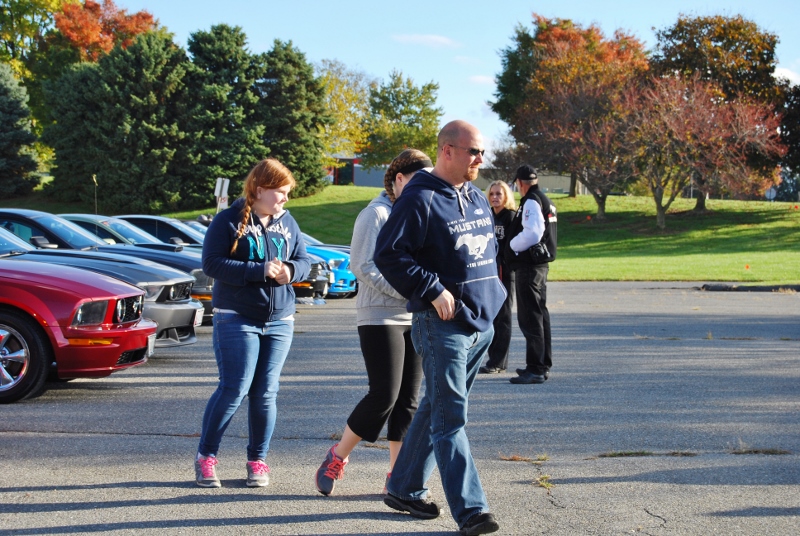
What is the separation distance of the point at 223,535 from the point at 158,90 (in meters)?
49.2

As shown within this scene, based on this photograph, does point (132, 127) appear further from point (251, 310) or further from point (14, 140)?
point (251, 310)

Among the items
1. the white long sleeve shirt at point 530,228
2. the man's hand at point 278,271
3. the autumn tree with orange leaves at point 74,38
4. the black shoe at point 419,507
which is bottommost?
the black shoe at point 419,507

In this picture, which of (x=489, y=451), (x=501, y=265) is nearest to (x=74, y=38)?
(x=501, y=265)

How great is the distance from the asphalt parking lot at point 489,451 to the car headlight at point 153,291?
0.71 m

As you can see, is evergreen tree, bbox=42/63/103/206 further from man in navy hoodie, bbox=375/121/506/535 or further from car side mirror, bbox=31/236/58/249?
man in navy hoodie, bbox=375/121/506/535

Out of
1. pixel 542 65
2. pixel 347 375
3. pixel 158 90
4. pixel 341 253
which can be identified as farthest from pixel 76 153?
pixel 347 375

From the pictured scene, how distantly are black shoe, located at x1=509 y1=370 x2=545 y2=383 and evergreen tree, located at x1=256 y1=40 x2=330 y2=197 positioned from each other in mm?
43649

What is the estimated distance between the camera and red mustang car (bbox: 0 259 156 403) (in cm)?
713

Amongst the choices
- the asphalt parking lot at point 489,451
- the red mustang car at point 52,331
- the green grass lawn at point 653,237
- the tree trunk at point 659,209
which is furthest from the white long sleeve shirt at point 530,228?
the tree trunk at point 659,209

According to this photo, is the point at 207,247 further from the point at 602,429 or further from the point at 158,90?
the point at 158,90

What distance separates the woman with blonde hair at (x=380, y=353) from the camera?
15.4 feet

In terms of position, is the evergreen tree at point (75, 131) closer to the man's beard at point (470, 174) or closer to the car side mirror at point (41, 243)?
the car side mirror at point (41, 243)

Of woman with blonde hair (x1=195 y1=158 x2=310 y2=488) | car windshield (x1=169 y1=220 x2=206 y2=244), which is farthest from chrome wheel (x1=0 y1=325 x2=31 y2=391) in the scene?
car windshield (x1=169 y1=220 x2=206 y2=244)

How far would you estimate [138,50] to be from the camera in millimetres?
50219
